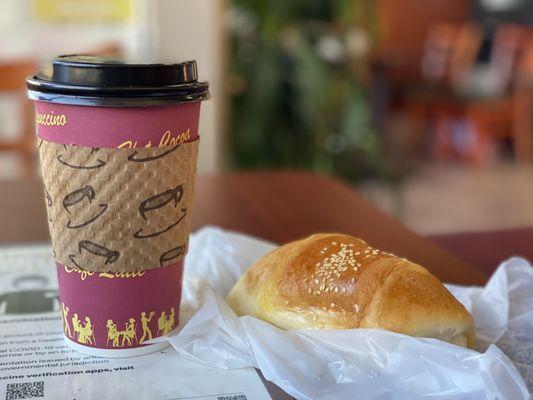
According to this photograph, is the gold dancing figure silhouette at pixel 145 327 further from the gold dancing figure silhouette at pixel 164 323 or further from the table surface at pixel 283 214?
the table surface at pixel 283 214

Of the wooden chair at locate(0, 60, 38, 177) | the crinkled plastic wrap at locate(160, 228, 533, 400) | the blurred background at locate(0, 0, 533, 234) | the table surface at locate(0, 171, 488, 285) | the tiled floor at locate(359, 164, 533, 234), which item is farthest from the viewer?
the tiled floor at locate(359, 164, 533, 234)

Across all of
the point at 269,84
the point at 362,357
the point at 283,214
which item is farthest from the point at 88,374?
the point at 269,84

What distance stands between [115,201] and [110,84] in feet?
0.28

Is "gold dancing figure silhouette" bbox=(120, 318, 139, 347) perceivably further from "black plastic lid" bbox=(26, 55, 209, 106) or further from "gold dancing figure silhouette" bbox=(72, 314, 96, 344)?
"black plastic lid" bbox=(26, 55, 209, 106)

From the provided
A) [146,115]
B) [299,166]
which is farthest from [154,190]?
[299,166]

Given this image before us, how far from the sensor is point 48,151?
0.57 metres

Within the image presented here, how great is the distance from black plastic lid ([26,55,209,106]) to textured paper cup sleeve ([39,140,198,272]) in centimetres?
4

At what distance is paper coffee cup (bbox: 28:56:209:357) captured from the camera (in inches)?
21.1

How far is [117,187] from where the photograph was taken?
54cm

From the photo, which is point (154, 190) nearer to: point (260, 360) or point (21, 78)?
point (260, 360)

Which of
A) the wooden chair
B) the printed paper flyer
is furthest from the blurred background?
the printed paper flyer

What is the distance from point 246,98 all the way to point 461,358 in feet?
9.01

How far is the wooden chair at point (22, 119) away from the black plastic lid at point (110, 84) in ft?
4.84

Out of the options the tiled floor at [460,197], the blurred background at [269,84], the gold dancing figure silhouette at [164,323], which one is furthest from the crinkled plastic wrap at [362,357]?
the tiled floor at [460,197]
